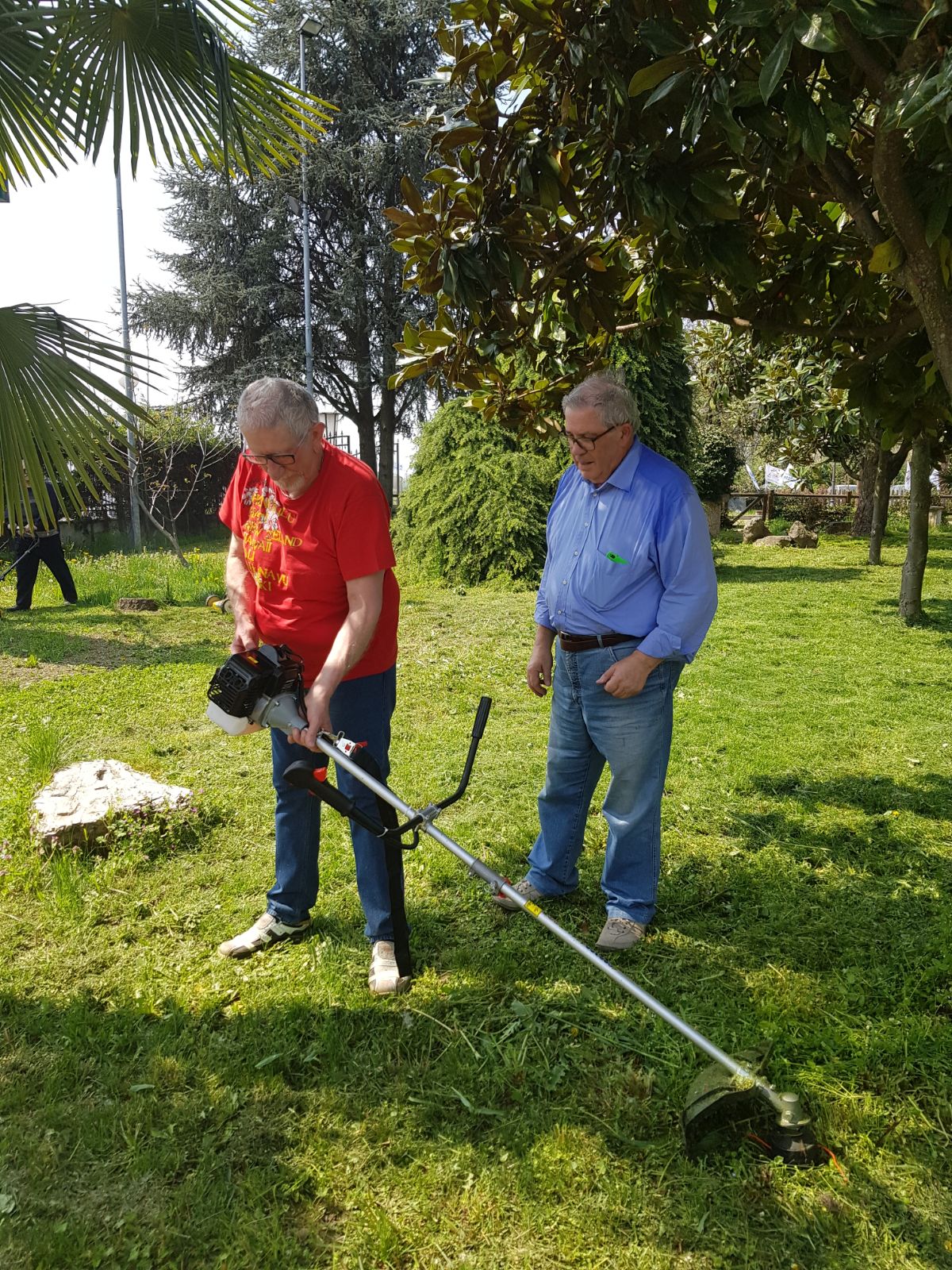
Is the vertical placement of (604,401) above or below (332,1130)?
above

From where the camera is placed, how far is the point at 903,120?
1.68m

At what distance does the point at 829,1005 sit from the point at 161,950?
7.93ft

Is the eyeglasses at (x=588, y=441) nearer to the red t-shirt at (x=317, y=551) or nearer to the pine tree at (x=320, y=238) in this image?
the red t-shirt at (x=317, y=551)

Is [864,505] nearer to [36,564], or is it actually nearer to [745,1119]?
[36,564]

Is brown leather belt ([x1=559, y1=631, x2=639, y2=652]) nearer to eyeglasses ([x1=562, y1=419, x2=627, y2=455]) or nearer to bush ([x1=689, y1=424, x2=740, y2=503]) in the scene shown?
eyeglasses ([x1=562, y1=419, x2=627, y2=455])

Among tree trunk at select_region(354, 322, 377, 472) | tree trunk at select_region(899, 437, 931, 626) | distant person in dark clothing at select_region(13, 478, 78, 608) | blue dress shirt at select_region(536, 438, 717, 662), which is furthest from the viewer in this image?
tree trunk at select_region(354, 322, 377, 472)

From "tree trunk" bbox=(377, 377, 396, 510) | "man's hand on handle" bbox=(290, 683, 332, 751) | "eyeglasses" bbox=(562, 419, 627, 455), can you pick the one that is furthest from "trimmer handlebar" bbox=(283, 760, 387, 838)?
"tree trunk" bbox=(377, 377, 396, 510)

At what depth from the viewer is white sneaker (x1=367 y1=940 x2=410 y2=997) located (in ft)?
10.3

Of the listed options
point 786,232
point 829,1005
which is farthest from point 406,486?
point 829,1005

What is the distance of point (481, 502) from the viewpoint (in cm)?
1322

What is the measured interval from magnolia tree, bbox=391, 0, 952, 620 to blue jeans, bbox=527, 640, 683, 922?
124cm

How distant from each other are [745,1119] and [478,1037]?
0.86 meters

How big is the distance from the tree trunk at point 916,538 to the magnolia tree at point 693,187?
6380 mm

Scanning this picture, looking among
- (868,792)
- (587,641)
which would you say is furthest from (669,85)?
(868,792)
